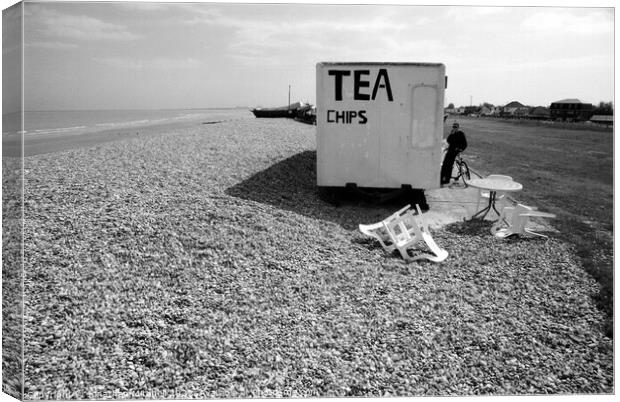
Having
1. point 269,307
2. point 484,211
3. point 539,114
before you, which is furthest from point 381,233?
point 539,114

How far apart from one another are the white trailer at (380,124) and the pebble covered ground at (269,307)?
2164 millimetres

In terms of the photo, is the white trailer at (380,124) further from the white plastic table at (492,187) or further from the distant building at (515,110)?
the distant building at (515,110)

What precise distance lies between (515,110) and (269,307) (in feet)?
340

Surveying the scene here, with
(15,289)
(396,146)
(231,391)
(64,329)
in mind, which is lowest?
(231,391)

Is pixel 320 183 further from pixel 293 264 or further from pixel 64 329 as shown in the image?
pixel 64 329

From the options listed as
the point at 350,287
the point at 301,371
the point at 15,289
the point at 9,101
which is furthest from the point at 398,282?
the point at 9,101

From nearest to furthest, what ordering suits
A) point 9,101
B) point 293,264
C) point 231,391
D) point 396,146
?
point 9,101
point 231,391
point 293,264
point 396,146

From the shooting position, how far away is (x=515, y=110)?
9575 cm

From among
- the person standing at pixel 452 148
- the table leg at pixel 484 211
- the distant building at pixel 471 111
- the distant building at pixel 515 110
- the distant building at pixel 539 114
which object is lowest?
the table leg at pixel 484 211

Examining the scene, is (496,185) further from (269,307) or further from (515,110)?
(515,110)

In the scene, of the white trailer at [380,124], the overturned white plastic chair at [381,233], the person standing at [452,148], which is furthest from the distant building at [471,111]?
the overturned white plastic chair at [381,233]

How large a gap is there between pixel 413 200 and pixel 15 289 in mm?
8387

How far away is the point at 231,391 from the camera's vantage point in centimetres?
367

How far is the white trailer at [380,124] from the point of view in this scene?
9.34m
